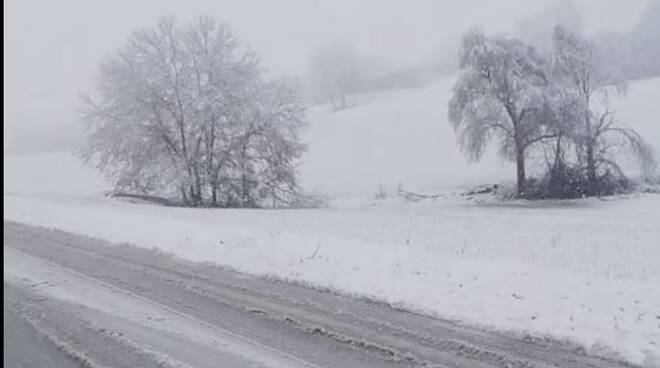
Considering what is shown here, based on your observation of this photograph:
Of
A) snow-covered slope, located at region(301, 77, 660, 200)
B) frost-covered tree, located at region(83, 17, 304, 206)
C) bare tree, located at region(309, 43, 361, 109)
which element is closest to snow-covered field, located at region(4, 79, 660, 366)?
frost-covered tree, located at region(83, 17, 304, 206)

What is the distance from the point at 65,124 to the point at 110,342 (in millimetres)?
56012

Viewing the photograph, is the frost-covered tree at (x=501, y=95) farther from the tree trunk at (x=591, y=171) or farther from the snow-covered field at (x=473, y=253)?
the snow-covered field at (x=473, y=253)

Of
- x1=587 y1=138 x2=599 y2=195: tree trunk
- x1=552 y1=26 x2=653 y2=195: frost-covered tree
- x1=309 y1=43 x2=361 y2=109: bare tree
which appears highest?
x1=309 y1=43 x2=361 y2=109: bare tree

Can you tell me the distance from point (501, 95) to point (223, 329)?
26.2 meters

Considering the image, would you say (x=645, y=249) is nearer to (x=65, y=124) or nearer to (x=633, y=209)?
(x=633, y=209)

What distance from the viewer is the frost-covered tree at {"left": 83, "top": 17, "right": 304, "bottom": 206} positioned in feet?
94.6

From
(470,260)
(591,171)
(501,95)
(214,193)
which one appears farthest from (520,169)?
(470,260)

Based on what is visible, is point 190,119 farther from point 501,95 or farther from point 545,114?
point 545,114

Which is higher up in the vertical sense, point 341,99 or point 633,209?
point 341,99

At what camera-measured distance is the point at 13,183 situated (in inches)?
1670

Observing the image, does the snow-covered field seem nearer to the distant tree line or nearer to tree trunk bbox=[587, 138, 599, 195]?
tree trunk bbox=[587, 138, 599, 195]

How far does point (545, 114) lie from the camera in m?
29.0

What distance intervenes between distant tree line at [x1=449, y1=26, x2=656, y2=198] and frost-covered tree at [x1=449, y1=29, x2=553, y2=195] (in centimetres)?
5

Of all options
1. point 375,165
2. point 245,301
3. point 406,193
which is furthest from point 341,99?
point 245,301
